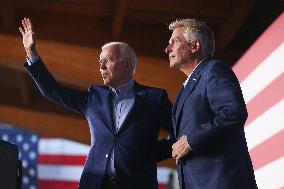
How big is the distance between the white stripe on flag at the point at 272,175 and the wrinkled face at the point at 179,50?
1385mm

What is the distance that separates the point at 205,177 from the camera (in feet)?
5.53

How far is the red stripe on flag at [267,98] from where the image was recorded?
3.18m

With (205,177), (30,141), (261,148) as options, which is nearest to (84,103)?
(205,177)

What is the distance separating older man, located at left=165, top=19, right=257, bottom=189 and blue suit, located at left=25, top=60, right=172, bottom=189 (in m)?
0.25

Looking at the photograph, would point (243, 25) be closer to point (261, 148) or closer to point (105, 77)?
point (261, 148)

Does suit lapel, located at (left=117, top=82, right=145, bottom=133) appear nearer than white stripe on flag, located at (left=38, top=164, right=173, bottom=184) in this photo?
Yes

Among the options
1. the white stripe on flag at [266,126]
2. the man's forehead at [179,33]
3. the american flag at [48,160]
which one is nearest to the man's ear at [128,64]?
the man's forehead at [179,33]

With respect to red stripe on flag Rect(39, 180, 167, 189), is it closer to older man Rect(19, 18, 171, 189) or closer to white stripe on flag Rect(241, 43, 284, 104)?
white stripe on flag Rect(241, 43, 284, 104)

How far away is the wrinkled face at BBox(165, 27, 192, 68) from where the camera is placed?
6.14 feet

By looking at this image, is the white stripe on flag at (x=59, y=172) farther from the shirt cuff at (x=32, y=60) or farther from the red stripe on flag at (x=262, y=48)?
the shirt cuff at (x=32, y=60)

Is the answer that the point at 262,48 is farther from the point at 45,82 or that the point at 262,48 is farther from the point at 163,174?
the point at 163,174

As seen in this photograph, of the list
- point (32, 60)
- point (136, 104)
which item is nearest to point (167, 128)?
point (136, 104)

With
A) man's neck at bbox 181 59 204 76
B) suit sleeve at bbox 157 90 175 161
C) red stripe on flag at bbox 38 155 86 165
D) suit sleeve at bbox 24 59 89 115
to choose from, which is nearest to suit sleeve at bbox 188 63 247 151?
man's neck at bbox 181 59 204 76

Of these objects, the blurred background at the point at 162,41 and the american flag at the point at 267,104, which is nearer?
the american flag at the point at 267,104
